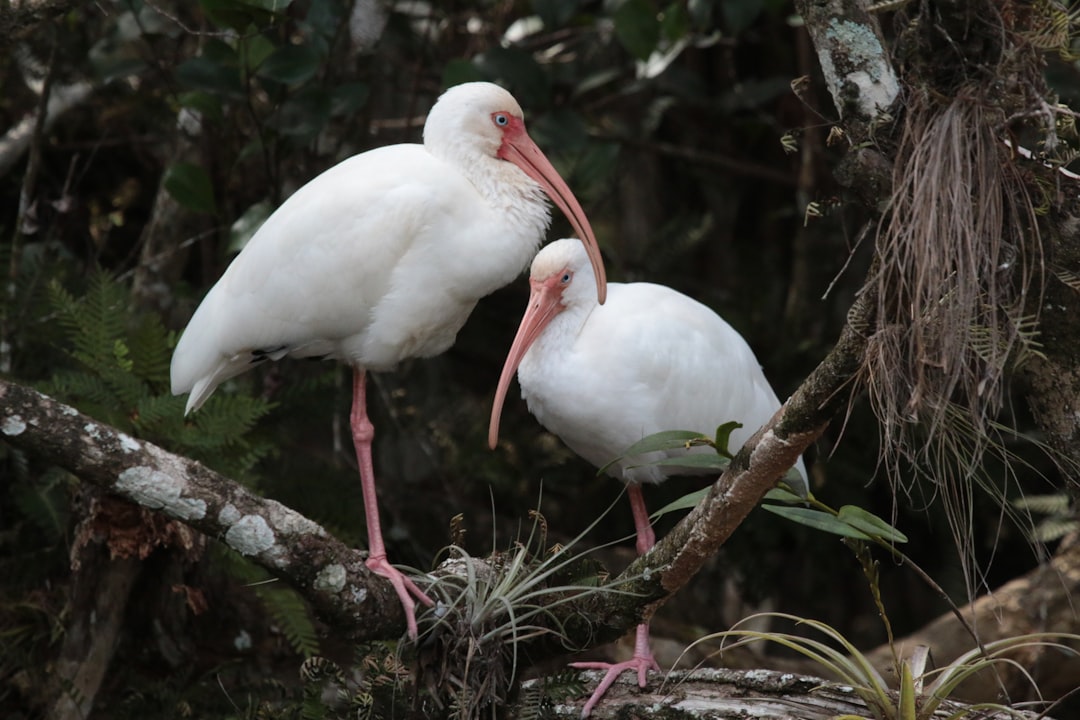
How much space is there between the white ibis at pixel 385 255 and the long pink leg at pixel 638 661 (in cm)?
85

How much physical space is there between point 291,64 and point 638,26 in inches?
64.9

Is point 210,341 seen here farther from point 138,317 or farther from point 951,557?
point 951,557

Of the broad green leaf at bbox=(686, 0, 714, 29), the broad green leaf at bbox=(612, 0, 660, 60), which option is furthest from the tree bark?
the broad green leaf at bbox=(686, 0, 714, 29)

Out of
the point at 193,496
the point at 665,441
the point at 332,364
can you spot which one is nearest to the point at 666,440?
the point at 665,441

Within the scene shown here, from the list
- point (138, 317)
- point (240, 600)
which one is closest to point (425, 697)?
point (240, 600)

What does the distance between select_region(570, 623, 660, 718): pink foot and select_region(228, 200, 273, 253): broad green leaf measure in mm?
2223

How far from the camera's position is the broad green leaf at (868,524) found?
284cm

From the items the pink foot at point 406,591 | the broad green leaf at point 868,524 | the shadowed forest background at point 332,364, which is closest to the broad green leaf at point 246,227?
the shadowed forest background at point 332,364

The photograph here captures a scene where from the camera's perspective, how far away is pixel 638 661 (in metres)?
4.07

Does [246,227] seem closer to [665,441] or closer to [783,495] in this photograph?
[665,441]

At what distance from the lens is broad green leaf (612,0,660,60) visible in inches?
220

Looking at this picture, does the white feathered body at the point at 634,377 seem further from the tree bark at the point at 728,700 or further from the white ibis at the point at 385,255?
the tree bark at the point at 728,700

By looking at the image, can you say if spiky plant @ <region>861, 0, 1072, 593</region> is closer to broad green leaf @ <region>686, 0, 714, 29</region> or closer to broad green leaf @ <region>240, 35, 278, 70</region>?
broad green leaf @ <region>240, 35, 278, 70</region>

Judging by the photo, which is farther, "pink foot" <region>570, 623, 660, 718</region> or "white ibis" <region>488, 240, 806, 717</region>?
"white ibis" <region>488, 240, 806, 717</region>
